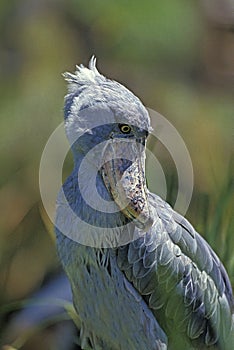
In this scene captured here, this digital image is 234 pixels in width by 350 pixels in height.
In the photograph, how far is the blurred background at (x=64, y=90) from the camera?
4.36ft

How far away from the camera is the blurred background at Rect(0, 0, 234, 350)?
1.33m

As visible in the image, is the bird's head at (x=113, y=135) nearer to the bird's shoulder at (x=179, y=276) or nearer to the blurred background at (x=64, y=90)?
the bird's shoulder at (x=179, y=276)

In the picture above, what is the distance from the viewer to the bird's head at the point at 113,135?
875 mm

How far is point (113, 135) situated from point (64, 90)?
497 millimetres

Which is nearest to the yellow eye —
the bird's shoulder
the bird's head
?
the bird's head

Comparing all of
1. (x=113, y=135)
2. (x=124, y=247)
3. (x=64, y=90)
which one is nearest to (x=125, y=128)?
(x=113, y=135)

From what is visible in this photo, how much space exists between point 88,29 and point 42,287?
46cm

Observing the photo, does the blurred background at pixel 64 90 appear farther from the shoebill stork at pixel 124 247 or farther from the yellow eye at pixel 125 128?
the yellow eye at pixel 125 128

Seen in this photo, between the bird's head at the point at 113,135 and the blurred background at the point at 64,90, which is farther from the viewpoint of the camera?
the blurred background at the point at 64,90

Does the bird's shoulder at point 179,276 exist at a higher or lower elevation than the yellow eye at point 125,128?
lower

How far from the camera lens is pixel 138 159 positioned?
→ 90 cm

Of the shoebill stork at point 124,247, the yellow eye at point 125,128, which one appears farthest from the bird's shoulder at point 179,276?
the yellow eye at point 125,128

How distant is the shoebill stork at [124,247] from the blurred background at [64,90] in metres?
0.30

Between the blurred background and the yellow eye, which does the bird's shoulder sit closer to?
the yellow eye
